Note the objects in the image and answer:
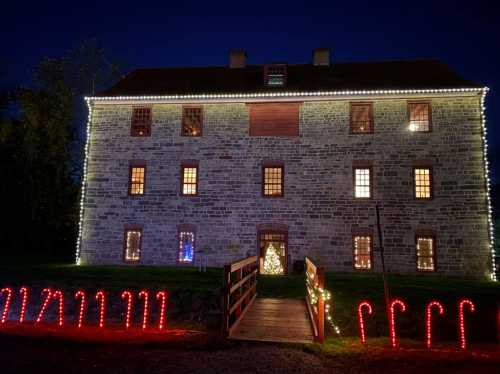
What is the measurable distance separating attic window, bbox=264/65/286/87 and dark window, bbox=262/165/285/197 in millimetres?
3945

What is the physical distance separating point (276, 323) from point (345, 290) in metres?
3.95

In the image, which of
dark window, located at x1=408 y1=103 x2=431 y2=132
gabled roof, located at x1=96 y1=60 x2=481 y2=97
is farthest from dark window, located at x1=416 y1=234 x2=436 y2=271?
gabled roof, located at x1=96 y1=60 x2=481 y2=97

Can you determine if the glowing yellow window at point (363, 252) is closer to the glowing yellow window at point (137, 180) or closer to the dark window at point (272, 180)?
the dark window at point (272, 180)

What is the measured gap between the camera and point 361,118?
17.1 metres

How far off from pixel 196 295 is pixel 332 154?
9135 millimetres

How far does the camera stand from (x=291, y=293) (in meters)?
12.2

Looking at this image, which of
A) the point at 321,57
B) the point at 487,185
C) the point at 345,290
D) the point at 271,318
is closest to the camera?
the point at 271,318

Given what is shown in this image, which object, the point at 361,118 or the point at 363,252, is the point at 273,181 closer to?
the point at 361,118

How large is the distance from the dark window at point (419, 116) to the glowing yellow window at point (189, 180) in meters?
9.49

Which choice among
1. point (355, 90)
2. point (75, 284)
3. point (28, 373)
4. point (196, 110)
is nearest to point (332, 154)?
point (355, 90)

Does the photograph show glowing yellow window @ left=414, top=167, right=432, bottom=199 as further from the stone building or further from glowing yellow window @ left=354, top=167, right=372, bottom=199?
glowing yellow window @ left=354, top=167, right=372, bottom=199

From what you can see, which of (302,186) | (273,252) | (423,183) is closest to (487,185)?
(423,183)

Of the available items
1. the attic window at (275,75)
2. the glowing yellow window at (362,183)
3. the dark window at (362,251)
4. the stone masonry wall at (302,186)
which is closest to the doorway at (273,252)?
the stone masonry wall at (302,186)

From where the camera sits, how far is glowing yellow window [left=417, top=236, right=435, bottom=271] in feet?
52.2
